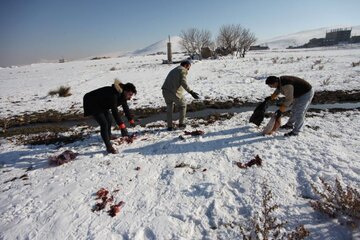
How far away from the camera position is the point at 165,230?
3.44 meters

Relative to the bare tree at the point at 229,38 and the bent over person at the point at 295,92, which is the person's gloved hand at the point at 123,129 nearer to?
the bent over person at the point at 295,92

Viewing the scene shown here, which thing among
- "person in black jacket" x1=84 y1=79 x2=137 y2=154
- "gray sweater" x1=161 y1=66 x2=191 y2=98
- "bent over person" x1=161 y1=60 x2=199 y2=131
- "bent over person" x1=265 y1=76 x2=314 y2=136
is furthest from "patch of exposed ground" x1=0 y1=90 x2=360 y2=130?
"bent over person" x1=265 y1=76 x2=314 y2=136

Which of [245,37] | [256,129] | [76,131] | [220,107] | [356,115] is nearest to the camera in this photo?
[256,129]

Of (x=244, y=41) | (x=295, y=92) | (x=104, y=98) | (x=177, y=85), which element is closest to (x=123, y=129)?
(x=104, y=98)

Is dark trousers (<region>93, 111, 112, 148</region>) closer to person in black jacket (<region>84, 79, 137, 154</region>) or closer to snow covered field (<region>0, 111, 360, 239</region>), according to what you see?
person in black jacket (<region>84, 79, 137, 154</region>)

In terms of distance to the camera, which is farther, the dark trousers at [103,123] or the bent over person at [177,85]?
the bent over person at [177,85]

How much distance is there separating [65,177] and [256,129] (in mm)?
4559

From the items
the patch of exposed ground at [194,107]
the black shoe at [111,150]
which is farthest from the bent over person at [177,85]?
the patch of exposed ground at [194,107]

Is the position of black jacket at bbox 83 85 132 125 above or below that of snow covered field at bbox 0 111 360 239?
above

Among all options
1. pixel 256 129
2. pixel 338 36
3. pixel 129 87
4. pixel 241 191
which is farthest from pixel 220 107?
pixel 338 36

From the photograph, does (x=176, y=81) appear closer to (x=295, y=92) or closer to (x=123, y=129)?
(x=123, y=129)

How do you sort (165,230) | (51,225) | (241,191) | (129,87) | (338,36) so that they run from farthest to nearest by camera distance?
1. (338,36)
2. (129,87)
3. (241,191)
4. (51,225)
5. (165,230)

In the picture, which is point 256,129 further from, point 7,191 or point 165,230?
point 7,191

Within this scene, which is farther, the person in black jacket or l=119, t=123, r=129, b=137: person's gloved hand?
l=119, t=123, r=129, b=137: person's gloved hand
